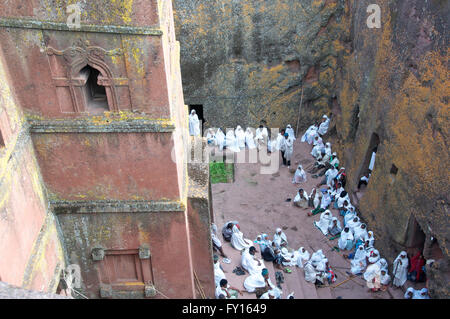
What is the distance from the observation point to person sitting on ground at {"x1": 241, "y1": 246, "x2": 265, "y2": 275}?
10977 mm

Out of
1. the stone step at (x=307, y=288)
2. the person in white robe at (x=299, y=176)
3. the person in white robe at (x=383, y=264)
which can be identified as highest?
the person in white robe at (x=299, y=176)

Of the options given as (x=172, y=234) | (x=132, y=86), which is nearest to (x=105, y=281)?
(x=172, y=234)

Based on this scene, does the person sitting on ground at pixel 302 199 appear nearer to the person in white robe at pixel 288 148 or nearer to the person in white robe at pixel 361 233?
the person in white robe at pixel 361 233

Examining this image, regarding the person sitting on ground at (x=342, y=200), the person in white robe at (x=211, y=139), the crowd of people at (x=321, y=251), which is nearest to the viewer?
the crowd of people at (x=321, y=251)

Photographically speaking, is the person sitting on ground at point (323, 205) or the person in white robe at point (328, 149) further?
the person in white robe at point (328, 149)

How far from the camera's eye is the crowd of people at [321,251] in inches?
429

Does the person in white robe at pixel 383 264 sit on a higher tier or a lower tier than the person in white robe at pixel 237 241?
lower

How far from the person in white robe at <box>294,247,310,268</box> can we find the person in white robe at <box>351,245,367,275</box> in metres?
1.20

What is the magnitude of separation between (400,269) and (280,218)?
13.2 ft

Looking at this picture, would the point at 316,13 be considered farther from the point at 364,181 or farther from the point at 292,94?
the point at 364,181

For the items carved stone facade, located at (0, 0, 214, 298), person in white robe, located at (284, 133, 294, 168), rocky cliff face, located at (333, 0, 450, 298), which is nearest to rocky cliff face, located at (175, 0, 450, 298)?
rocky cliff face, located at (333, 0, 450, 298)

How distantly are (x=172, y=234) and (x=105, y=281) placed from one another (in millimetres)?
1761

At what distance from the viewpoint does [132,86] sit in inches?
288

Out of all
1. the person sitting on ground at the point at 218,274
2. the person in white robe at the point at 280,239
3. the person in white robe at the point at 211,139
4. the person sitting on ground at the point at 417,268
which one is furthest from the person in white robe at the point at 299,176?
the person sitting on ground at the point at 218,274
